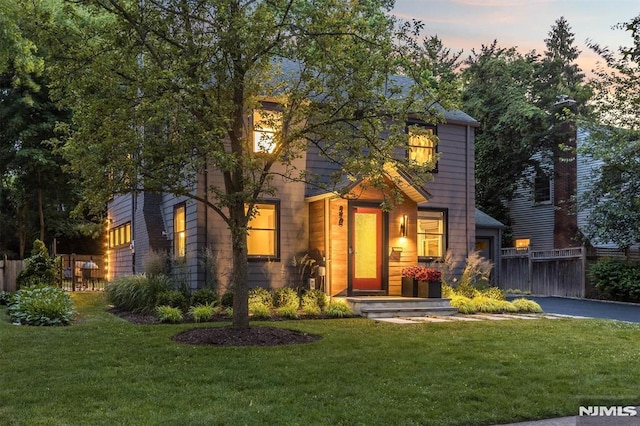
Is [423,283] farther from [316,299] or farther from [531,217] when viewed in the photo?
[531,217]

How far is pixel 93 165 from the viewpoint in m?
7.84

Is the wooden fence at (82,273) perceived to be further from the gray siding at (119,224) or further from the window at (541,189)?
the window at (541,189)

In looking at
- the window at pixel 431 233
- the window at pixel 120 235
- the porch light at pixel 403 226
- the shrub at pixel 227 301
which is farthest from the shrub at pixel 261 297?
the window at pixel 120 235

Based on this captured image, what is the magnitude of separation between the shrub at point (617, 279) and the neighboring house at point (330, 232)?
215 inches

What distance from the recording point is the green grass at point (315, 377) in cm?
473

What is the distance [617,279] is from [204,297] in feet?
42.3

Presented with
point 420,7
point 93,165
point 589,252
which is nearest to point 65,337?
point 93,165

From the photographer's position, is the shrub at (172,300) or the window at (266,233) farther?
the window at (266,233)

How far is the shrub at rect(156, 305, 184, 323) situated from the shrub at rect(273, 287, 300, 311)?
2450 mm

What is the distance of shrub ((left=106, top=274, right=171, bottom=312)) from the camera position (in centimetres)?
1209

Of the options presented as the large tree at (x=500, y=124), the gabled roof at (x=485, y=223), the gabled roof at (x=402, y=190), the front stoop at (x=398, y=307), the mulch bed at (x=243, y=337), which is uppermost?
the large tree at (x=500, y=124)

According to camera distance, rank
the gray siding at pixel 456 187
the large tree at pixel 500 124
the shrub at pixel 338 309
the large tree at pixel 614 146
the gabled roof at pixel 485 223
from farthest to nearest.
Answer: the large tree at pixel 500 124 < the gabled roof at pixel 485 223 < the large tree at pixel 614 146 < the gray siding at pixel 456 187 < the shrub at pixel 338 309

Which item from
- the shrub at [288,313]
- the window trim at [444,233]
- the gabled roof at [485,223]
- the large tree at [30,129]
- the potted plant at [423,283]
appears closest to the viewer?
the shrub at [288,313]

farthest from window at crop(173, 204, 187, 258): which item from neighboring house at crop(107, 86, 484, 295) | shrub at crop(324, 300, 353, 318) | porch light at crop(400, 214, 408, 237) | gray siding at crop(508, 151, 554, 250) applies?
gray siding at crop(508, 151, 554, 250)
